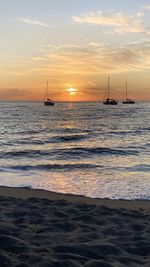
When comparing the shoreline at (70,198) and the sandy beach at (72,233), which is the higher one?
the sandy beach at (72,233)

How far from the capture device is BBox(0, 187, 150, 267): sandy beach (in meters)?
5.53

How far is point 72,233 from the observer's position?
679 cm

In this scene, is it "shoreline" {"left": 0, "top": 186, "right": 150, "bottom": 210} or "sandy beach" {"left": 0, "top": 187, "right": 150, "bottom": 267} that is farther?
"shoreline" {"left": 0, "top": 186, "right": 150, "bottom": 210}

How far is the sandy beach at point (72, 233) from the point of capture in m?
5.53

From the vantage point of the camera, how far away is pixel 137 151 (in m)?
22.9

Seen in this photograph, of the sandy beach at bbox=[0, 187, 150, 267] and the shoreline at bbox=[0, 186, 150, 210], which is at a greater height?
the sandy beach at bbox=[0, 187, 150, 267]

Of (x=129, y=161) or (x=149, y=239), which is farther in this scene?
(x=129, y=161)

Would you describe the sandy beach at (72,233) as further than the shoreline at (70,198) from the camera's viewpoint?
No

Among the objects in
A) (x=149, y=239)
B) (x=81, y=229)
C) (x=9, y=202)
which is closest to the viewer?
(x=149, y=239)

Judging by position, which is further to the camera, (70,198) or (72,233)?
(70,198)

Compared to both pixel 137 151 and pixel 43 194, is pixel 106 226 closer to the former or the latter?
Answer: pixel 43 194

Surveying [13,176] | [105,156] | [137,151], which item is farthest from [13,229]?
[137,151]

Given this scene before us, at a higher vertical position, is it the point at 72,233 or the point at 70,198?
the point at 72,233

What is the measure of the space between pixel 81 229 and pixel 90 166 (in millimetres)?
10249
